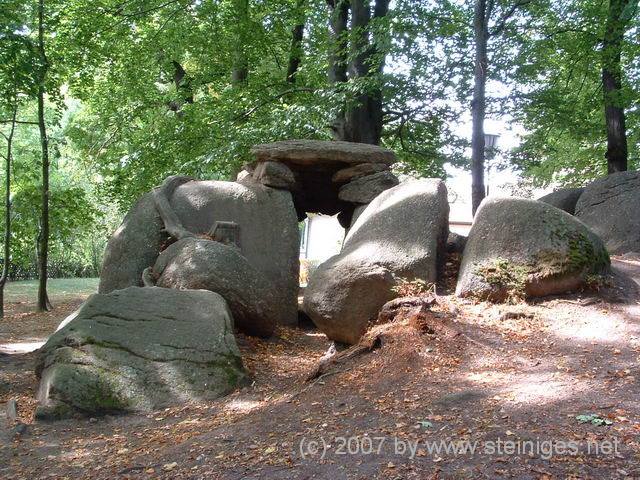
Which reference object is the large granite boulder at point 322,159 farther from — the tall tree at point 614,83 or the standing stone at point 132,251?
the tall tree at point 614,83

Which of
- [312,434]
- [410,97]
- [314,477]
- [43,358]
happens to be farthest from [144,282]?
[410,97]

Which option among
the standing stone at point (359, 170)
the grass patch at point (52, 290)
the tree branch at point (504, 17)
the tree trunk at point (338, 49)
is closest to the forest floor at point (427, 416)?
the standing stone at point (359, 170)

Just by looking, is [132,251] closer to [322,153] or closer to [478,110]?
[322,153]

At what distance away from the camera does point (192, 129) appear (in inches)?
499

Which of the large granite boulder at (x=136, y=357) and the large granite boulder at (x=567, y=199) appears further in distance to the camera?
the large granite boulder at (x=567, y=199)

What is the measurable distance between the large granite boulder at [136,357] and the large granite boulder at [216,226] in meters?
2.38

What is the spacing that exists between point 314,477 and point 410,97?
10.5 m

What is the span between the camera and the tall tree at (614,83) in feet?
35.2

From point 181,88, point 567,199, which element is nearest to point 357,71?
point 181,88

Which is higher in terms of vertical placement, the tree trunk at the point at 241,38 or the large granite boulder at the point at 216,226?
the tree trunk at the point at 241,38

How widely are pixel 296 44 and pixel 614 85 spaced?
287 inches

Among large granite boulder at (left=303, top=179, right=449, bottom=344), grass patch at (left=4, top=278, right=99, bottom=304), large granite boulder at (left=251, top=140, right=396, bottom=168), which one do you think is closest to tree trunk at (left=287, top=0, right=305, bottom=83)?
large granite boulder at (left=251, top=140, right=396, bottom=168)

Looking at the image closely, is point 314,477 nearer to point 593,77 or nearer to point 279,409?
point 279,409

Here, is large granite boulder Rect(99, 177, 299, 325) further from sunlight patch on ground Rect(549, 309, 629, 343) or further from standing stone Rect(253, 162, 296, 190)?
sunlight patch on ground Rect(549, 309, 629, 343)
